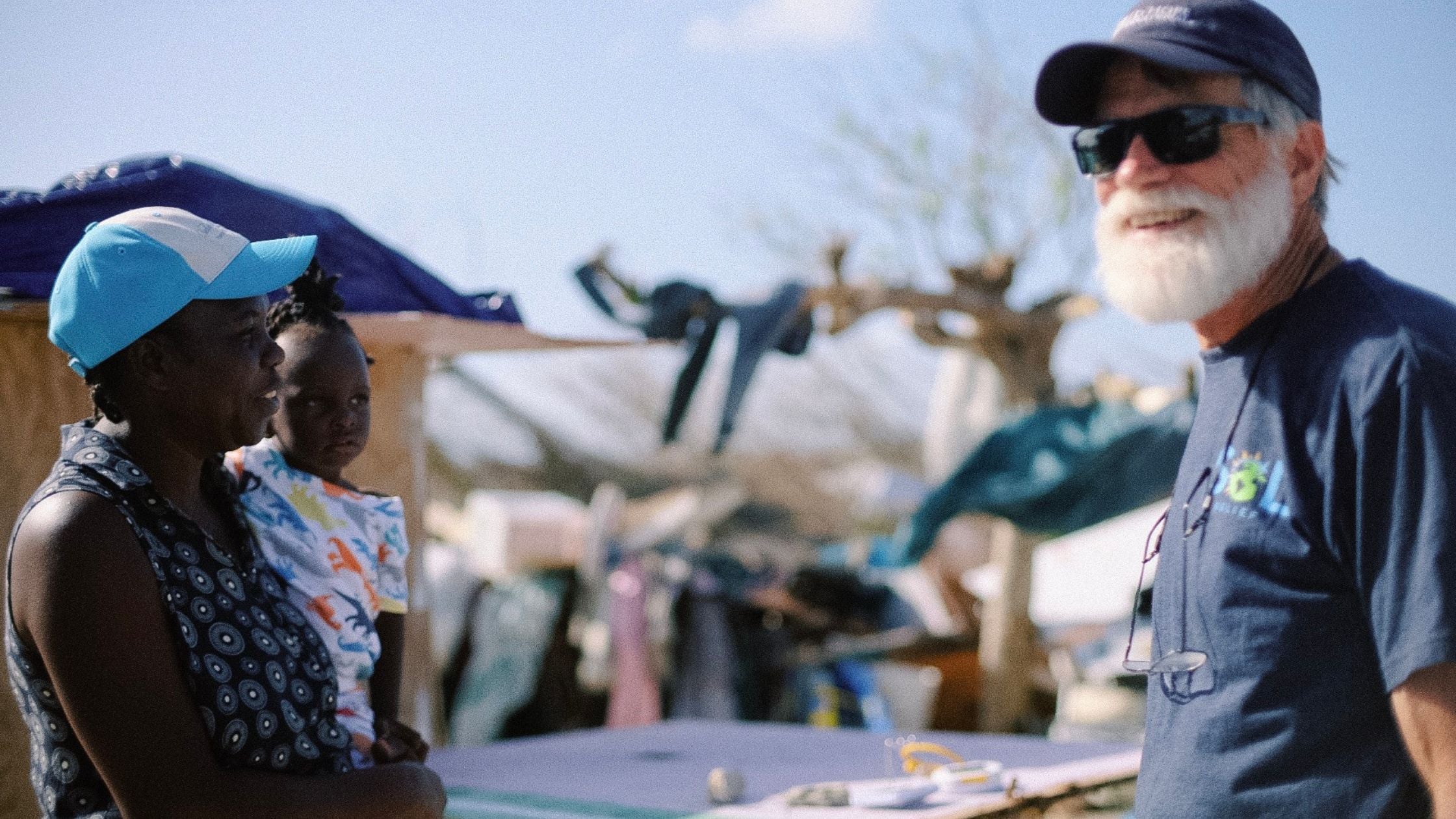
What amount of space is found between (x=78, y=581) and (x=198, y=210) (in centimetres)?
192

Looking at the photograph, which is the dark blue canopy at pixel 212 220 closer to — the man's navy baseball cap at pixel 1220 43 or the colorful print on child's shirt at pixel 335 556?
the colorful print on child's shirt at pixel 335 556

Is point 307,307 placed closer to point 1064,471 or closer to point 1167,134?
point 1167,134

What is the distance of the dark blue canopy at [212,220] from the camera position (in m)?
3.08

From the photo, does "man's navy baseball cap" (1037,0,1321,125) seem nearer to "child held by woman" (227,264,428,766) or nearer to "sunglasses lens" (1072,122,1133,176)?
"sunglasses lens" (1072,122,1133,176)

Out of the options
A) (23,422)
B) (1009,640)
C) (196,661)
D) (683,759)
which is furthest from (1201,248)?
(1009,640)

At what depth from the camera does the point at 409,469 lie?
4328 mm

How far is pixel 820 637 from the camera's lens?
9578 mm

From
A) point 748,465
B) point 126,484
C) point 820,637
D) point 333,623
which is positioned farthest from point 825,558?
point 126,484

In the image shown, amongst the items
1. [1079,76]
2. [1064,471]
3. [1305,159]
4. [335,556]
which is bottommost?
[1064,471]

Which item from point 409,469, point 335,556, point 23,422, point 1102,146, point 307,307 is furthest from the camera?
point 409,469

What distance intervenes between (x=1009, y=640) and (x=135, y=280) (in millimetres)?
7312

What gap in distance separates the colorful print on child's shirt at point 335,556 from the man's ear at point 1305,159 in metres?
1.80

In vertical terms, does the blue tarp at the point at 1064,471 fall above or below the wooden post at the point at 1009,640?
above

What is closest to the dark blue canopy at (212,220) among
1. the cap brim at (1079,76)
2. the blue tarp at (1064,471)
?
the cap brim at (1079,76)
